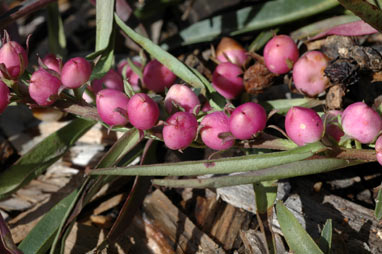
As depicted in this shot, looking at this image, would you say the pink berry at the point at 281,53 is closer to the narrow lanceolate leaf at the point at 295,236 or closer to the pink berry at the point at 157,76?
the pink berry at the point at 157,76

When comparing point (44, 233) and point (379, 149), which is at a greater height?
point (379, 149)

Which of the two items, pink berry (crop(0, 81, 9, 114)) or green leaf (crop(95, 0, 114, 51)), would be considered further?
green leaf (crop(95, 0, 114, 51))

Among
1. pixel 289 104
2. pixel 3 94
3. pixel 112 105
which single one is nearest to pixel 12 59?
pixel 3 94

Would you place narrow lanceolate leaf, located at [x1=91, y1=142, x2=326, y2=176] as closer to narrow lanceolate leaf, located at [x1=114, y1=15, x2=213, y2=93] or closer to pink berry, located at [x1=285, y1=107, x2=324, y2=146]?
pink berry, located at [x1=285, y1=107, x2=324, y2=146]

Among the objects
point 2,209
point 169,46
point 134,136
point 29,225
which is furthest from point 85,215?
point 169,46

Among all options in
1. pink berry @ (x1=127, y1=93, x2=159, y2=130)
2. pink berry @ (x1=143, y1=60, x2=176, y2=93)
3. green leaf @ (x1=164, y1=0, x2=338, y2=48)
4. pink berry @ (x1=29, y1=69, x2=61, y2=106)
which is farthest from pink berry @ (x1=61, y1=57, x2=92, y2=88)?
green leaf @ (x1=164, y1=0, x2=338, y2=48)

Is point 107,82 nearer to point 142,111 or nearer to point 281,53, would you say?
point 142,111
